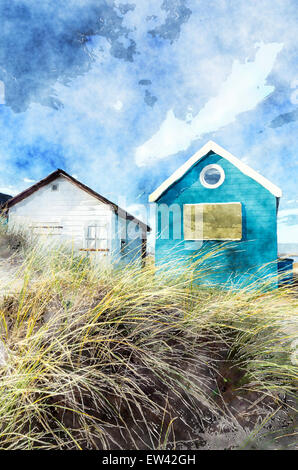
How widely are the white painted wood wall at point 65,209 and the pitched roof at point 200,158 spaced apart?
378 cm

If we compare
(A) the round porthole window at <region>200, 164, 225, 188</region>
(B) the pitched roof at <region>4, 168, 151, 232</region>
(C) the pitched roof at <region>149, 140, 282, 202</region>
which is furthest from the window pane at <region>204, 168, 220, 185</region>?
(B) the pitched roof at <region>4, 168, 151, 232</region>

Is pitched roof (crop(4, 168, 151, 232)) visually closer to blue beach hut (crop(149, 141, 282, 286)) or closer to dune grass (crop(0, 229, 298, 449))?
blue beach hut (crop(149, 141, 282, 286))

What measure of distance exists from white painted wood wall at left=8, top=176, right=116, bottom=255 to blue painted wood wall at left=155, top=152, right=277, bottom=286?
4.04 metres

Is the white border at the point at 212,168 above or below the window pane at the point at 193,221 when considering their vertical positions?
above

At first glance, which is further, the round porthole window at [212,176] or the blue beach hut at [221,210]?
the round porthole window at [212,176]

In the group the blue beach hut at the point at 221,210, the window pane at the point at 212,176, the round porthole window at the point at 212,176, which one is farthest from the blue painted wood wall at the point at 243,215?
the window pane at the point at 212,176

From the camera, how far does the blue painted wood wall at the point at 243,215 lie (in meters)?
7.41

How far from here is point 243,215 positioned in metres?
7.59

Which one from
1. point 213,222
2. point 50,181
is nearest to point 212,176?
point 213,222

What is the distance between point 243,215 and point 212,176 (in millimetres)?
1577

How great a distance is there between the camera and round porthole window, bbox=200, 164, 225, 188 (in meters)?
7.93

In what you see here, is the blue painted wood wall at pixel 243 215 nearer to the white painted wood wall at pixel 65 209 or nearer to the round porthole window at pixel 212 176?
the round porthole window at pixel 212 176
